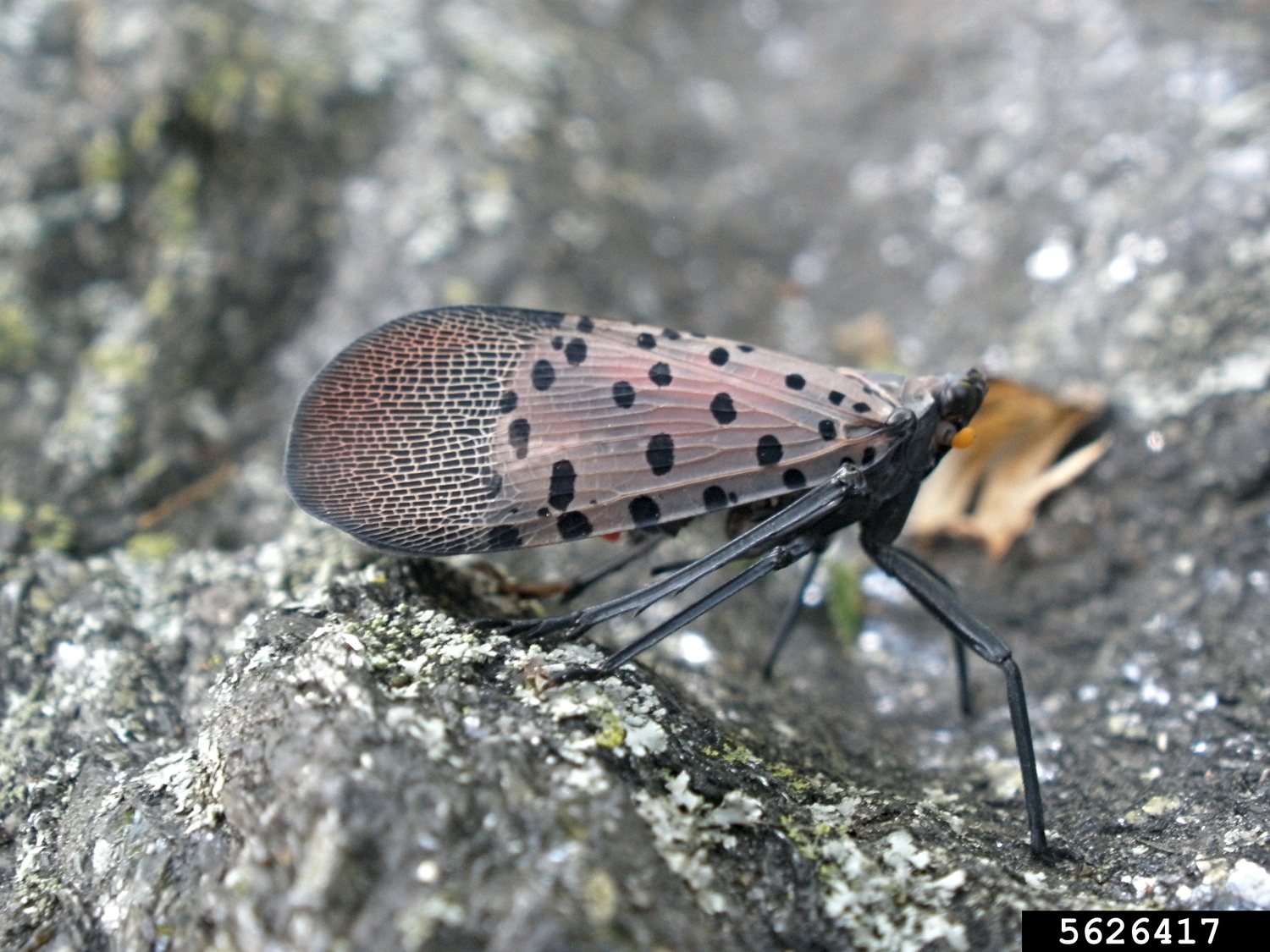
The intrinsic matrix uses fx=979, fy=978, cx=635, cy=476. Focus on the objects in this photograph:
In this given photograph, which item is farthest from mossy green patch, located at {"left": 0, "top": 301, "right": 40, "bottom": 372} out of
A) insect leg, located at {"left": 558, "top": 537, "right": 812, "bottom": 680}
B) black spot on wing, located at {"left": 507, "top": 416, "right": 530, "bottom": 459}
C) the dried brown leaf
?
the dried brown leaf

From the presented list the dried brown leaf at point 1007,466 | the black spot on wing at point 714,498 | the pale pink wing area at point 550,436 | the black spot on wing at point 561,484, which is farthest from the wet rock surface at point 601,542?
the black spot on wing at point 714,498

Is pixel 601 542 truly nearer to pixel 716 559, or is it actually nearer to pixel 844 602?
pixel 844 602

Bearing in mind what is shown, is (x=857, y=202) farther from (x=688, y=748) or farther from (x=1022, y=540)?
(x=688, y=748)

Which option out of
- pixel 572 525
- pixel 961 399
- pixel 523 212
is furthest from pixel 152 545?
pixel 961 399

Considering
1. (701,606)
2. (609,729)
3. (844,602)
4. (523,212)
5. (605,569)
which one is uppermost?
(523,212)

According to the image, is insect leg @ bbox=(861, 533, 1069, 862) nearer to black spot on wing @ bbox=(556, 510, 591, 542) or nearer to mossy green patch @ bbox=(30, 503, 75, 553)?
black spot on wing @ bbox=(556, 510, 591, 542)

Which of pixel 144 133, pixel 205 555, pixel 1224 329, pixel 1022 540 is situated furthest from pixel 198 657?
pixel 1224 329
